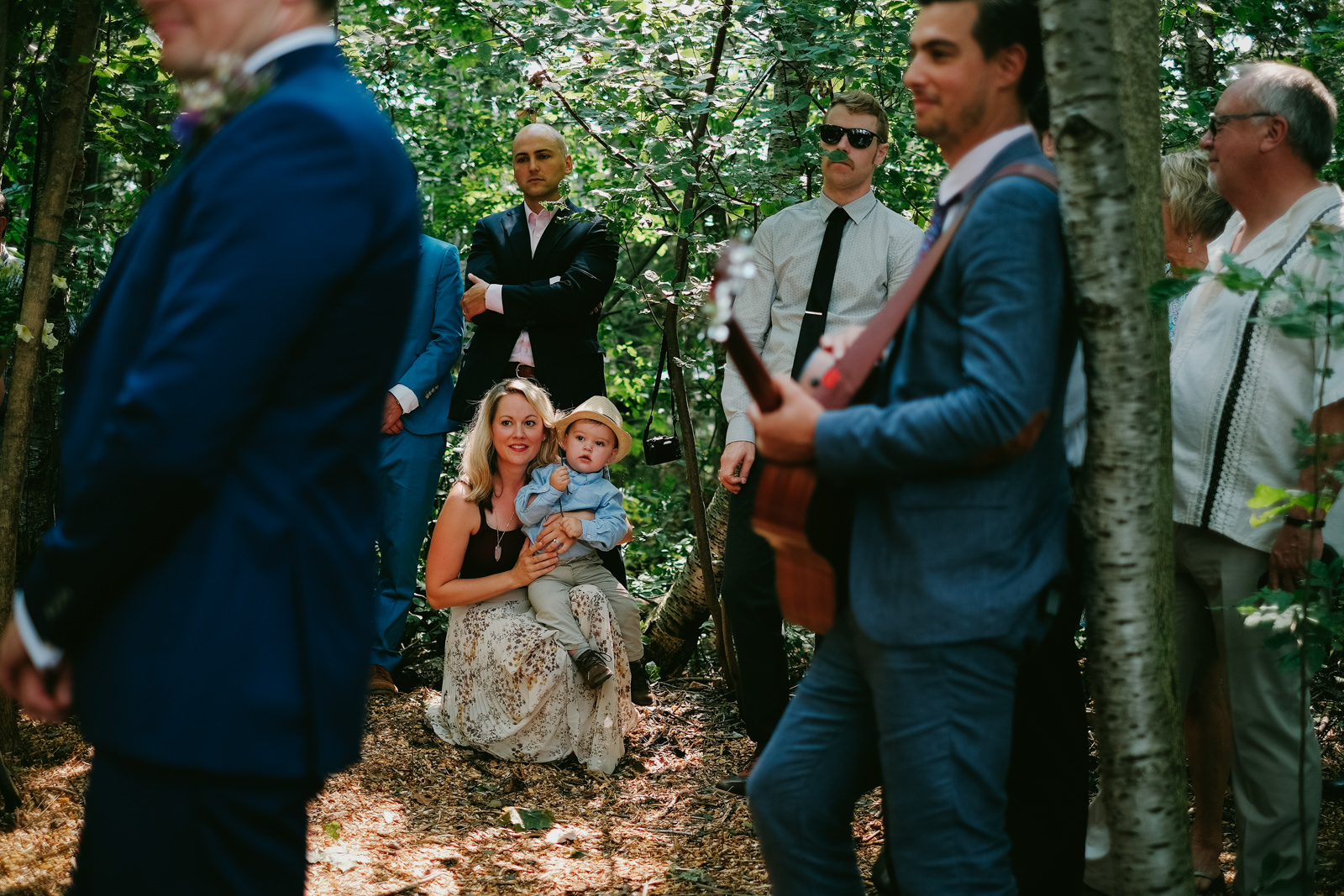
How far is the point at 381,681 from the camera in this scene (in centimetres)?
524

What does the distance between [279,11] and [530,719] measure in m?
3.59

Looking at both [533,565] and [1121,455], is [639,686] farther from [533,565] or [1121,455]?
[1121,455]

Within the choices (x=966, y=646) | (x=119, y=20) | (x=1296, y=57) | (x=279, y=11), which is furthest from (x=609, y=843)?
(x=1296, y=57)

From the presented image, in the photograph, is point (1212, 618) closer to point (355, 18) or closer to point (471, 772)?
point (471, 772)

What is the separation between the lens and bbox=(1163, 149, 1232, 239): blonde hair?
13.1 feet

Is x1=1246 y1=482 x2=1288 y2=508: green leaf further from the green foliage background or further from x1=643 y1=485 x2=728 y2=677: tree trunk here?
x1=643 y1=485 x2=728 y2=677: tree trunk

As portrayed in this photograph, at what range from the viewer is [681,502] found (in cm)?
933

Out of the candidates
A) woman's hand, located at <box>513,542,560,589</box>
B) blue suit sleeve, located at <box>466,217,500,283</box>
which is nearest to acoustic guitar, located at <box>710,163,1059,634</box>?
woman's hand, located at <box>513,542,560,589</box>

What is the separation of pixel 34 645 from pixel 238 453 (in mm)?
389

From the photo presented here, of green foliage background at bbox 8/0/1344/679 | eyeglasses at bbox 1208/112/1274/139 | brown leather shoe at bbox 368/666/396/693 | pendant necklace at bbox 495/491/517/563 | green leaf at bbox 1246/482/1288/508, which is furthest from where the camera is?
brown leather shoe at bbox 368/666/396/693

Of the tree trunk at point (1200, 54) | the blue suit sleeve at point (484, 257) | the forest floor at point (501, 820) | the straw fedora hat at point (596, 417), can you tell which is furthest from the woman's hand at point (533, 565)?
the tree trunk at point (1200, 54)

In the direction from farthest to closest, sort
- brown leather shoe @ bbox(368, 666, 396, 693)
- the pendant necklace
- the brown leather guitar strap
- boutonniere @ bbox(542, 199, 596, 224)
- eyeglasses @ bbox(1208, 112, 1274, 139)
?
1. boutonniere @ bbox(542, 199, 596, 224)
2. brown leather shoe @ bbox(368, 666, 396, 693)
3. the pendant necklace
4. eyeglasses @ bbox(1208, 112, 1274, 139)
5. the brown leather guitar strap

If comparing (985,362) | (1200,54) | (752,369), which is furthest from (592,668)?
(1200,54)

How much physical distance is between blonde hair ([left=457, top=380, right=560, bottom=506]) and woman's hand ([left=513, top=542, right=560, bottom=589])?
339 mm
